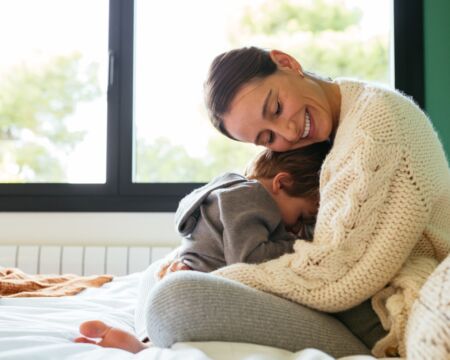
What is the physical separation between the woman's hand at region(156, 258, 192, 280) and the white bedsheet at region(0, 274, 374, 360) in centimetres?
13

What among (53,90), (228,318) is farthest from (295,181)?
(53,90)

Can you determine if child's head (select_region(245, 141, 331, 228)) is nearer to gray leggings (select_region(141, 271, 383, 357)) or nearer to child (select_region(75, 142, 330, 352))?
child (select_region(75, 142, 330, 352))

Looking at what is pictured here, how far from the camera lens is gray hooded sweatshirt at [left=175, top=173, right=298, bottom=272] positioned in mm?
1101

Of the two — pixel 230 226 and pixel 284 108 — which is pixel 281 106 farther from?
pixel 230 226

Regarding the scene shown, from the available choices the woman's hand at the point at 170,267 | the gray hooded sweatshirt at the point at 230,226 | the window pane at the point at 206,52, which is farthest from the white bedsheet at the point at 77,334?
the window pane at the point at 206,52

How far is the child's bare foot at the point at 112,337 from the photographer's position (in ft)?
2.95

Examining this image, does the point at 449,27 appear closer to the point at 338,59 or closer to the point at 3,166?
the point at 338,59

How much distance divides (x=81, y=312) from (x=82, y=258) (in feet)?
3.51

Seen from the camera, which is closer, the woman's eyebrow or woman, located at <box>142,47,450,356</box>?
woman, located at <box>142,47,450,356</box>

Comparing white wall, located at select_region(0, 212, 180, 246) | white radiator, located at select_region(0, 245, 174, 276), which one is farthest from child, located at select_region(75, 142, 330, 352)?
white wall, located at select_region(0, 212, 180, 246)

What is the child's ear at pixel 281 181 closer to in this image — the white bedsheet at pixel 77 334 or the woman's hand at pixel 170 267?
the woman's hand at pixel 170 267

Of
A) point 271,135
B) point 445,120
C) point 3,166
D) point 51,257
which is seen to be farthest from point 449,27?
point 3,166

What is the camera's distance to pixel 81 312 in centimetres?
131

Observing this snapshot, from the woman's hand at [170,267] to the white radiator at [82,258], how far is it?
95 cm
